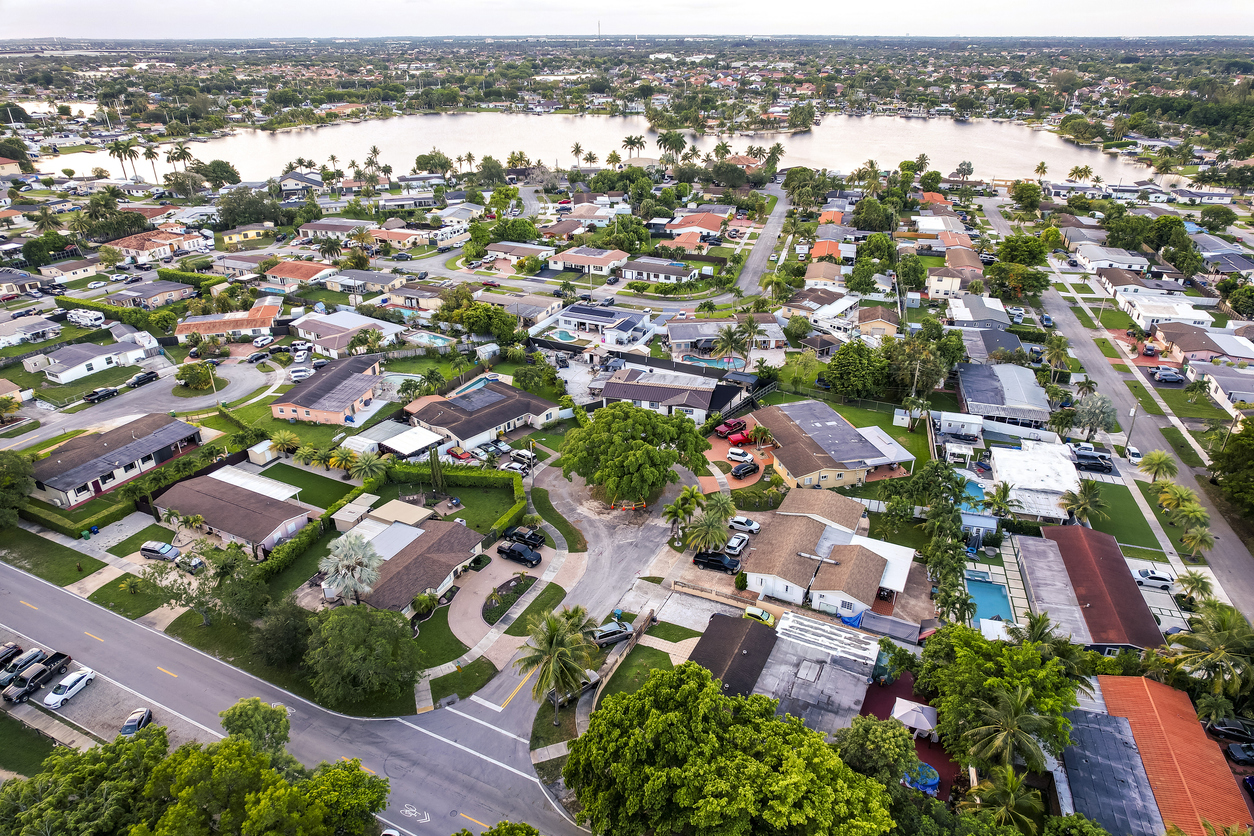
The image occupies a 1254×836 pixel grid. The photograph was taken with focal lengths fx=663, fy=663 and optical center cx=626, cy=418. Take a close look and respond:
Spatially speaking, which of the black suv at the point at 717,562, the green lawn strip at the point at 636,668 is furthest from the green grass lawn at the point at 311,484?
the black suv at the point at 717,562

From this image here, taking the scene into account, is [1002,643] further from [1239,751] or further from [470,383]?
[470,383]

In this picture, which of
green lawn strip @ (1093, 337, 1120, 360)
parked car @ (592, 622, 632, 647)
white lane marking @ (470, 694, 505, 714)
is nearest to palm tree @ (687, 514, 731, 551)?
parked car @ (592, 622, 632, 647)

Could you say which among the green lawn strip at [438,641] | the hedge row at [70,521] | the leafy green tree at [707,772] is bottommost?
the green lawn strip at [438,641]

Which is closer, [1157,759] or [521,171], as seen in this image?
[1157,759]

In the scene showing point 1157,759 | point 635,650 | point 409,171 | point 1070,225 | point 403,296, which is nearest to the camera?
point 1157,759

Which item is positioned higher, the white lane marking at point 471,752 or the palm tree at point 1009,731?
the palm tree at point 1009,731

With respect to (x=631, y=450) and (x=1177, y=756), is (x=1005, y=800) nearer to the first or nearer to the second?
(x=1177, y=756)

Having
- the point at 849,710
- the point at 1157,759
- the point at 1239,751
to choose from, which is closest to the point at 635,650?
the point at 849,710

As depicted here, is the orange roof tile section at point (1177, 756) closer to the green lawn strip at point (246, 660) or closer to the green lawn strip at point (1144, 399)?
the green lawn strip at point (246, 660)
